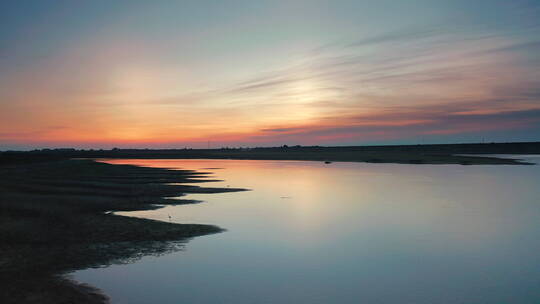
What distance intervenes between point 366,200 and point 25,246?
73.8ft

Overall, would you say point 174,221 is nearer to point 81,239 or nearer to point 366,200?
point 81,239

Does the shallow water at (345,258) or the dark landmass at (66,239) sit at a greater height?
the dark landmass at (66,239)

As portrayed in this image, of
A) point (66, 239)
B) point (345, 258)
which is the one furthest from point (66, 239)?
point (345, 258)

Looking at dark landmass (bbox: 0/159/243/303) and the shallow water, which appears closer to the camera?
dark landmass (bbox: 0/159/243/303)

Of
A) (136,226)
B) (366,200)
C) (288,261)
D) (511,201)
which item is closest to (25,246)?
(136,226)

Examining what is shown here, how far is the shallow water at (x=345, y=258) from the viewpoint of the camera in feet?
37.6

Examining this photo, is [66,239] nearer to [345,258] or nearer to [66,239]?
[66,239]

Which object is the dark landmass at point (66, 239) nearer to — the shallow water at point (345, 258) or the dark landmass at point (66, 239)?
the dark landmass at point (66, 239)

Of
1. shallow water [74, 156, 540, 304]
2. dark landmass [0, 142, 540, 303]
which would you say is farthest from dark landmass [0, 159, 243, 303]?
shallow water [74, 156, 540, 304]

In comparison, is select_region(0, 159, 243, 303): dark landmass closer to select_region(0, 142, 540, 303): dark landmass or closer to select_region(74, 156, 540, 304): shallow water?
select_region(0, 142, 540, 303): dark landmass

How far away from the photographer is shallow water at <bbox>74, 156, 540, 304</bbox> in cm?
1145

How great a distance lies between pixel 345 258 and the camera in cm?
1516

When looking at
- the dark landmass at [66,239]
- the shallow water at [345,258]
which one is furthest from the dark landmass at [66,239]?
the shallow water at [345,258]

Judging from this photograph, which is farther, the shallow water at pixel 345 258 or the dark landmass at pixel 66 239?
the shallow water at pixel 345 258
